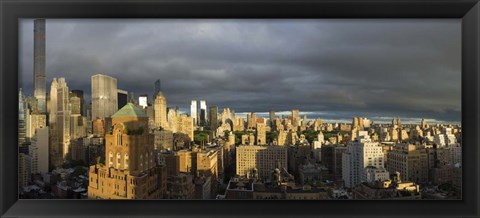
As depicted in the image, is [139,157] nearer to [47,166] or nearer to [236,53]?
[47,166]

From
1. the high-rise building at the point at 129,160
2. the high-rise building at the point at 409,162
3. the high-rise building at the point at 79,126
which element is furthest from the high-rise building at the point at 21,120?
the high-rise building at the point at 409,162

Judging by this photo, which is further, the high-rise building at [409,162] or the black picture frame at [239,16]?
the high-rise building at [409,162]

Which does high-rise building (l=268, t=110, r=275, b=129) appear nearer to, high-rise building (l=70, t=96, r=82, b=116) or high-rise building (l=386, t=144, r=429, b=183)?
high-rise building (l=386, t=144, r=429, b=183)

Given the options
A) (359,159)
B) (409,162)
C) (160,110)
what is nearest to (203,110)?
(160,110)

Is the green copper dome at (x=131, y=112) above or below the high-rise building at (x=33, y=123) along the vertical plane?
above

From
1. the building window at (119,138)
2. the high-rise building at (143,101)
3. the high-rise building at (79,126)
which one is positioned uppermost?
the high-rise building at (143,101)

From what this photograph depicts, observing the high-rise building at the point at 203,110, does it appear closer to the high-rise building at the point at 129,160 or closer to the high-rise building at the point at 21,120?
the high-rise building at the point at 129,160

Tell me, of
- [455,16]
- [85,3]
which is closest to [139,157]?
[85,3]
